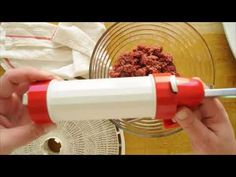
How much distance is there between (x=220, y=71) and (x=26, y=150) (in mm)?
465

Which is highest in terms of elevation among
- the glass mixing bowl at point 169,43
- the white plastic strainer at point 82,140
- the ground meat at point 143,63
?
the glass mixing bowl at point 169,43

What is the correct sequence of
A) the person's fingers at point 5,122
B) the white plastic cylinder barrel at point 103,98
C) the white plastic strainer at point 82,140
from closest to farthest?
the white plastic cylinder barrel at point 103,98, the person's fingers at point 5,122, the white plastic strainer at point 82,140

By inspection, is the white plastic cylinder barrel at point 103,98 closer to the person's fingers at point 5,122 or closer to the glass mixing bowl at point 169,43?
the person's fingers at point 5,122

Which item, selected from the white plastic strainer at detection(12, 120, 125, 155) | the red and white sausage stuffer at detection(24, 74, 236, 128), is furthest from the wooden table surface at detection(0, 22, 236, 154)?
the red and white sausage stuffer at detection(24, 74, 236, 128)

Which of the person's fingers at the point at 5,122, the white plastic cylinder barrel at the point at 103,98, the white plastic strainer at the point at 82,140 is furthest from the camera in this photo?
the white plastic strainer at the point at 82,140

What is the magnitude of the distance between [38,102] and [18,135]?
11 cm

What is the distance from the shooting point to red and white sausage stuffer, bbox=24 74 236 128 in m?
0.43

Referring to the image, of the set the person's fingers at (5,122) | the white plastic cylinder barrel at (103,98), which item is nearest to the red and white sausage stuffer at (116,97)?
the white plastic cylinder barrel at (103,98)

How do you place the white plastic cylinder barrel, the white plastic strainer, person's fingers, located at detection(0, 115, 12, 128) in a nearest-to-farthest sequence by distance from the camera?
the white plastic cylinder barrel, person's fingers, located at detection(0, 115, 12, 128), the white plastic strainer

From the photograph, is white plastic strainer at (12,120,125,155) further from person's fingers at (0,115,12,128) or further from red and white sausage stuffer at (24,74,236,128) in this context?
red and white sausage stuffer at (24,74,236,128)

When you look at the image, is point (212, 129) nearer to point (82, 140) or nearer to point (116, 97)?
point (116, 97)

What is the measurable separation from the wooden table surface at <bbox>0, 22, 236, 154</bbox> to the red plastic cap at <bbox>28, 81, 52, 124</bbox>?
309mm

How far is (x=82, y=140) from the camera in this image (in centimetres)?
74

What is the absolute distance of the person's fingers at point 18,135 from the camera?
519 mm
